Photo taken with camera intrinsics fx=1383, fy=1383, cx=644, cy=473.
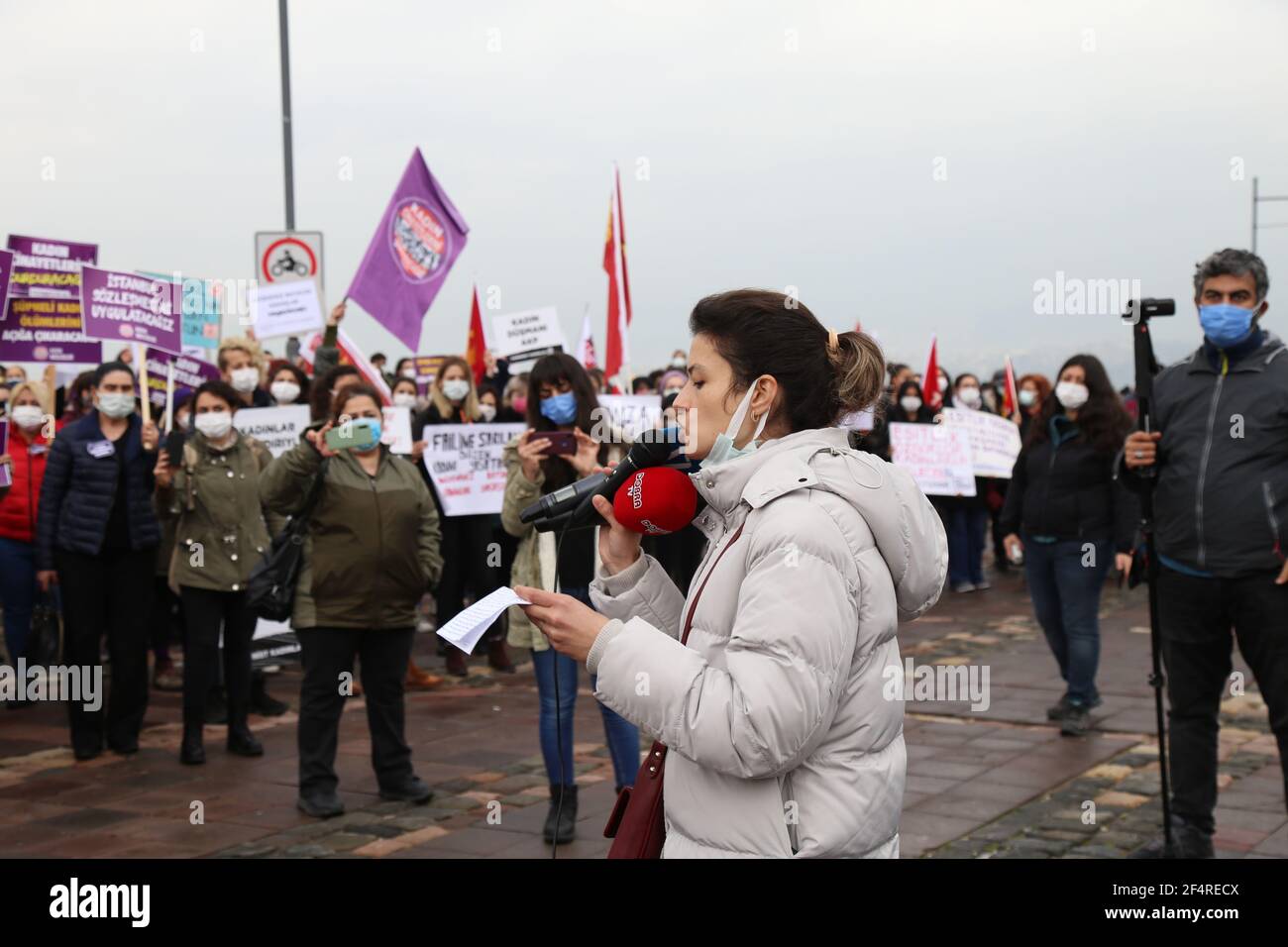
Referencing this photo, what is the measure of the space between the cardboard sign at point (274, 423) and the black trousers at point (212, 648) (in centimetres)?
174

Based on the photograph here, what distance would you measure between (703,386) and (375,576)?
14.1ft

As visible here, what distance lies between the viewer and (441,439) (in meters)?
11.1

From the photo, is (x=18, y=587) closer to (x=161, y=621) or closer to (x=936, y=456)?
(x=161, y=621)

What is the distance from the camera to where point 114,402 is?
7.99 metres

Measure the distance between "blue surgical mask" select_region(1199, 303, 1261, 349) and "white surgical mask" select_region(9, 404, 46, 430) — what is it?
7.54 meters

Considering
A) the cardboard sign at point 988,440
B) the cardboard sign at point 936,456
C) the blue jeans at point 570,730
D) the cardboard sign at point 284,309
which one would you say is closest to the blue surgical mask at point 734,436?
the blue jeans at point 570,730

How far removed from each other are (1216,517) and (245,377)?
688 cm

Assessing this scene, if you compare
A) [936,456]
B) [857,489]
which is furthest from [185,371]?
[857,489]

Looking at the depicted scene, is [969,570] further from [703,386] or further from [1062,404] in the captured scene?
[703,386]

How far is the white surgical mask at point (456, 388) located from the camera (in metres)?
11.3

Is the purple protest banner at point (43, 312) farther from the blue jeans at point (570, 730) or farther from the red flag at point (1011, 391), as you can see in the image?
the red flag at point (1011, 391)

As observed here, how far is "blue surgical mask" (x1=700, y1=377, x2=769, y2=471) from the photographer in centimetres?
271

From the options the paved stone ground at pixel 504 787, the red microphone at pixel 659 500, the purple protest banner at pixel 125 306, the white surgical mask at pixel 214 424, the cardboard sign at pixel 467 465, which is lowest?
the paved stone ground at pixel 504 787
